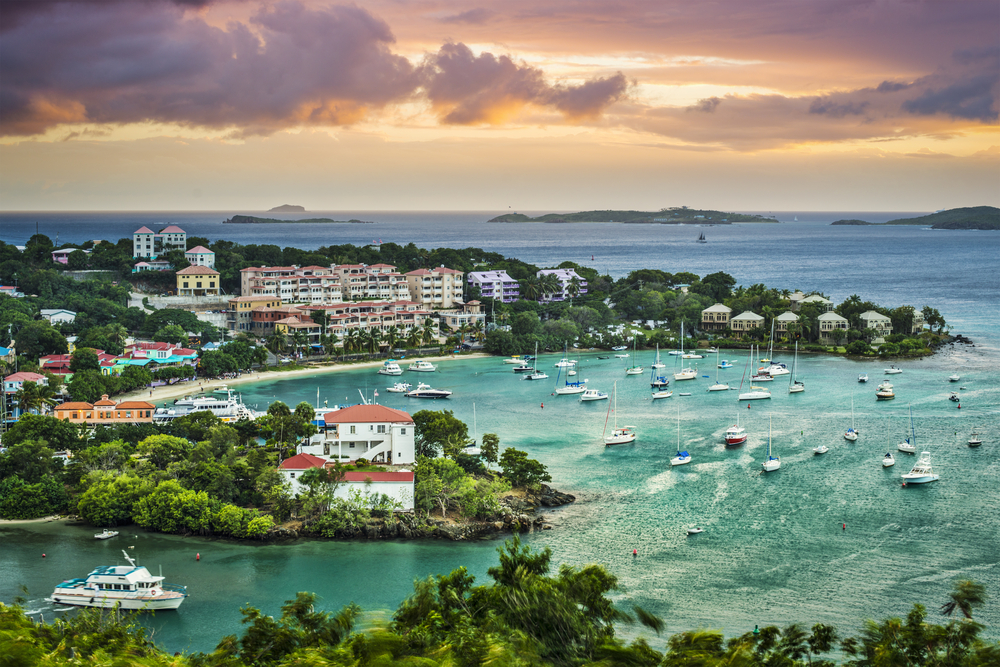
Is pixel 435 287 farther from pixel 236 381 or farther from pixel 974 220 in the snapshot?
pixel 974 220

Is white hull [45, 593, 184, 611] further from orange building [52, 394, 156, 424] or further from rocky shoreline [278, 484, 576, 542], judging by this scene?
orange building [52, 394, 156, 424]

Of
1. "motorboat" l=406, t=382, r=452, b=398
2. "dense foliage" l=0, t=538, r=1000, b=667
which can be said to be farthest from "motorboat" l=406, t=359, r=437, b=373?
"dense foliage" l=0, t=538, r=1000, b=667

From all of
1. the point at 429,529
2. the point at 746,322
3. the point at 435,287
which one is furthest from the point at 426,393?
the point at 746,322

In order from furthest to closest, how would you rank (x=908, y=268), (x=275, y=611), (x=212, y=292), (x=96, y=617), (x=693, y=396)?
(x=908, y=268)
(x=212, y=292)
(x=693, y=396)
(x=275, y=611)
(x=96, y=617)

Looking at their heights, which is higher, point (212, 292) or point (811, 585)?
point (212, 292)

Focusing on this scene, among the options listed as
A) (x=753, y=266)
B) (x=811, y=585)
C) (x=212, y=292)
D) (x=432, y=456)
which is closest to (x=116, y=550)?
(x=432, y=456)

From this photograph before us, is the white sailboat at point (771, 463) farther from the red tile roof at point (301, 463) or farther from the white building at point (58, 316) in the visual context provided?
the white building at point (58, 316)

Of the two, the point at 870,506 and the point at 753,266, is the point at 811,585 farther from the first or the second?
the point at 753,266
